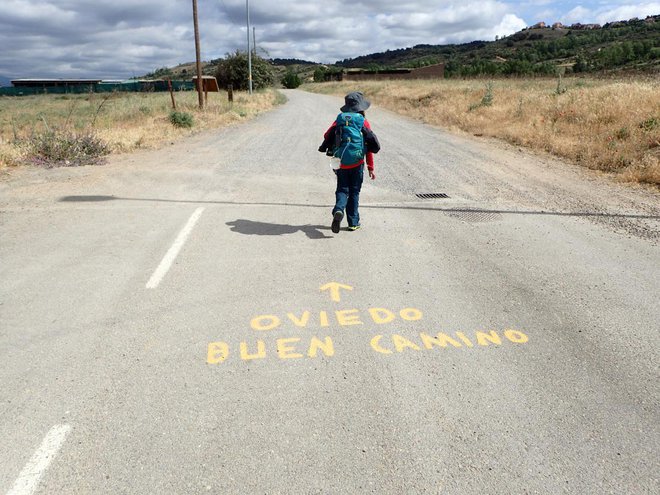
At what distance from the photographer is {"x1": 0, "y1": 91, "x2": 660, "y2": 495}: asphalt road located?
2506 mm

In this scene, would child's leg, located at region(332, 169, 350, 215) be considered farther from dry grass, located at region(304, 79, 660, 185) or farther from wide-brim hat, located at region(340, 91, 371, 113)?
dry grass, located at region(304, 79, 660, 185)

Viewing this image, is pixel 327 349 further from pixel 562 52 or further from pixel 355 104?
pixel 562 52

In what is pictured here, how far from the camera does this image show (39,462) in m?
2.49

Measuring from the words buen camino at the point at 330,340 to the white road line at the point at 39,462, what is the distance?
1012 mm

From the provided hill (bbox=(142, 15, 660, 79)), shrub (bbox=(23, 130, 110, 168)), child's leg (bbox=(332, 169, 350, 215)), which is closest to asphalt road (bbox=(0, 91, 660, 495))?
child's leg (bbox=(332, 169, 350, 215))

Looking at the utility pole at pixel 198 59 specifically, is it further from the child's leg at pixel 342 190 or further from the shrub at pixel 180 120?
the child's leg at pixel 342 190

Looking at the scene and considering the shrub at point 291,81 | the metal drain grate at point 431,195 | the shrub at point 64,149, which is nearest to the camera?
the metal drain grate at point 431,195

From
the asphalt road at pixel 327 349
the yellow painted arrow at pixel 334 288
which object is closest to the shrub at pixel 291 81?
the asphalt road at pixel 327 349

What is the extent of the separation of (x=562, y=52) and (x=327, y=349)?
105 m

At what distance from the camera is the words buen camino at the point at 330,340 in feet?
11.6

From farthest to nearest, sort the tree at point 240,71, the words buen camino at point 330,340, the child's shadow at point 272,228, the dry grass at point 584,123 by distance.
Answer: the tree at point 240,71 < the dry grass at point 584,123 < the child's shadow at point 272,228 < the words buen camino at point 330,340

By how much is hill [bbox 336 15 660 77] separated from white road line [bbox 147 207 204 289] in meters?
33.7

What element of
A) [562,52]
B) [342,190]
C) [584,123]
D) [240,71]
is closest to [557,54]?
[562,52]

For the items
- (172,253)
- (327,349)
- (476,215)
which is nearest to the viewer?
(327,349)
